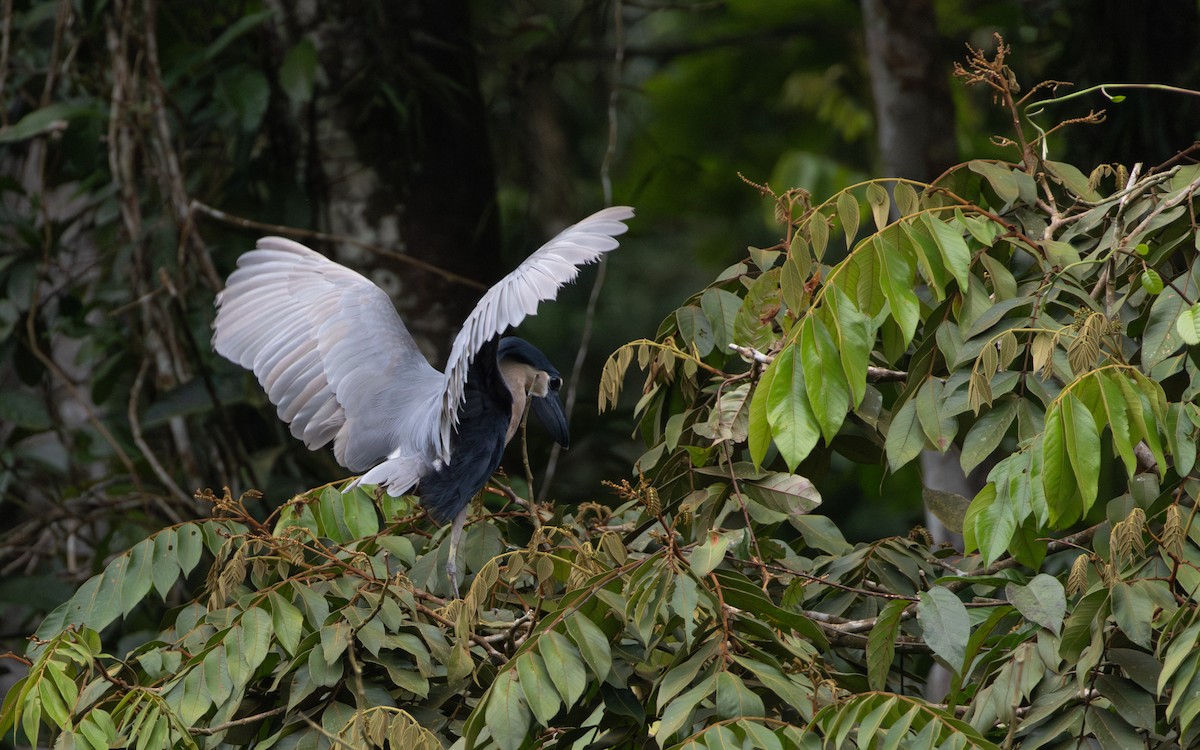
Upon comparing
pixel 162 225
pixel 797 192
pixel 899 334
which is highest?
pixel 797 192

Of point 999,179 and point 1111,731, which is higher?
point 999,179

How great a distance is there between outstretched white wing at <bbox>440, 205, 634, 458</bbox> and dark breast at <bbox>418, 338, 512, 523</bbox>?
14.2 inches

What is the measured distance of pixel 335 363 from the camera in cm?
304

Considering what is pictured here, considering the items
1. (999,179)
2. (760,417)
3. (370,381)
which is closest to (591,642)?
(760,417)

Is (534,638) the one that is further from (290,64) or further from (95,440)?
(95,440)

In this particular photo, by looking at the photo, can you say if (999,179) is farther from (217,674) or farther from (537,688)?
(217,674)

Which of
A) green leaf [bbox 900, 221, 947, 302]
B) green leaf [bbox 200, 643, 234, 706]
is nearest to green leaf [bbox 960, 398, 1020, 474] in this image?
green leaf [bbox 900, 221, 947, 302]

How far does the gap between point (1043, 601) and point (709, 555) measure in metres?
0.46

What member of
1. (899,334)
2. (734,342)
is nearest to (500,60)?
(734,342)

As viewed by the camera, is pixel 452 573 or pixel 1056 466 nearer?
pixel 1056 466

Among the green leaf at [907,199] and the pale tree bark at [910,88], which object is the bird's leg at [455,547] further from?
the pale tree bark at [910,88]

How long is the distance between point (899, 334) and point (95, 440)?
3451 mm

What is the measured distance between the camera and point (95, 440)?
15.4 feet

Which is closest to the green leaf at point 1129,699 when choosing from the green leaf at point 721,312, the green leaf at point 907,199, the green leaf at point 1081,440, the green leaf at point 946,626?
the green leaf at point 946,626
